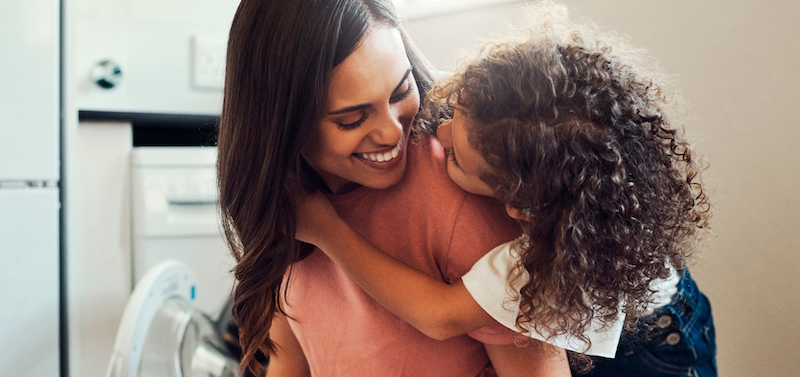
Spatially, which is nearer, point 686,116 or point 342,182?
point 342,182

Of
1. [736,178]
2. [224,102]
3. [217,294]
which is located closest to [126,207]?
[217,294]

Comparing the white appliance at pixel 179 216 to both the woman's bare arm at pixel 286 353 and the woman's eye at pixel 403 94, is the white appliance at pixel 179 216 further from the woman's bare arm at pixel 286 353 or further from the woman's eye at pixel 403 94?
the woman's eye at pixel 403 94

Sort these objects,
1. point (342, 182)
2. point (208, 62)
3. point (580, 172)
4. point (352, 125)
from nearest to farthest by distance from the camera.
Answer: point (580, 172) → point (352, 125) → point (342, 182) → point (208, 62)

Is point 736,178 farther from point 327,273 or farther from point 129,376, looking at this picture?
point 129,376

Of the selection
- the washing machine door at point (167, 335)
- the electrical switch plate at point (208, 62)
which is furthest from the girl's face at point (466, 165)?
the electrical switch plate at point (208, 62)

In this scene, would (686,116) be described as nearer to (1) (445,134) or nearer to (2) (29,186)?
(1) (445,134)

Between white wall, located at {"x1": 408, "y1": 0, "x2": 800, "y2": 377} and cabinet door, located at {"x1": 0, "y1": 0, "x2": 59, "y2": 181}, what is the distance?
1304mm

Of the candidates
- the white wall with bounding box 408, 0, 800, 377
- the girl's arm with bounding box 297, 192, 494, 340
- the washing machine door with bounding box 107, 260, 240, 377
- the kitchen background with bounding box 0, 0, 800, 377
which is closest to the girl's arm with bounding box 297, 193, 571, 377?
the girl's arm with bounding box 297, 192, 494, 340

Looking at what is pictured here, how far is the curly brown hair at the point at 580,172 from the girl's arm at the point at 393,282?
68 millimetres

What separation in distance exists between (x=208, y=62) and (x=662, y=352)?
1254 mm

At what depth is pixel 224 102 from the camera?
70cm

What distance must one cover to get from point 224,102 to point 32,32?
794mm

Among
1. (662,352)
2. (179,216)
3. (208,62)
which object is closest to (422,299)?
(662,352)

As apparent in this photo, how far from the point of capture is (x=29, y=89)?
119cm
